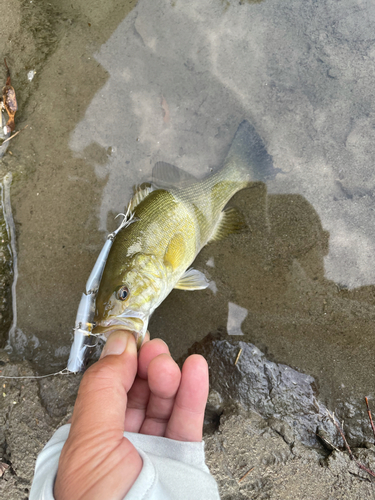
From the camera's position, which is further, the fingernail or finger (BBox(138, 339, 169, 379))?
finger (BBox(138, 339, 169, 379))

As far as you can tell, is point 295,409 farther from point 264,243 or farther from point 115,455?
point 115,455

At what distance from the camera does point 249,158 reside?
3.37 m

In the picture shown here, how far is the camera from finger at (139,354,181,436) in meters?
2.04

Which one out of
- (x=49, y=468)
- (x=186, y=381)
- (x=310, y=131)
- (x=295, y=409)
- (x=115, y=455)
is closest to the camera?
(x=115, y=455)

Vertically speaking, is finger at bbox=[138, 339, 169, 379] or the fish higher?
the fish

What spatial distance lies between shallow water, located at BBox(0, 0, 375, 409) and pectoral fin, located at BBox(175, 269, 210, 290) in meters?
0.23

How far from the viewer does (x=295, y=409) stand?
125 inches

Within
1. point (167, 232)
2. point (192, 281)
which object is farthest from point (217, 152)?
point (192, 281)

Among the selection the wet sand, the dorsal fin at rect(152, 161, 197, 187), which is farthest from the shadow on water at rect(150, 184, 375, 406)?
the dorsal fin at rect(152, 161, 197, 187)

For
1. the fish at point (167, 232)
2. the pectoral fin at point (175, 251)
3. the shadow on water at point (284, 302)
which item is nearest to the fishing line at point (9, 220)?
the fish at point (167, 232)

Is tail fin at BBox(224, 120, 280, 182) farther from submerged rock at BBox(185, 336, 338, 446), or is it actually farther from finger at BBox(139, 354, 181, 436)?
finger at BBox(139, 354, 181, 436)

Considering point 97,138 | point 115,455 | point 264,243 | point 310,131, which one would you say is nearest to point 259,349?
point 264,243

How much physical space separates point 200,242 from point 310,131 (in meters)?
1.63

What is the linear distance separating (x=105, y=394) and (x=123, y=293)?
32.0 inches
